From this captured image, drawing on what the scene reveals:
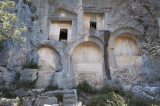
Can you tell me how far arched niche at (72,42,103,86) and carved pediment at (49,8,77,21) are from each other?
2.98m

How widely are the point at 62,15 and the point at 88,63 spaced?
5273 millimetres

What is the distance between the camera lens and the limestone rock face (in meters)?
10.4

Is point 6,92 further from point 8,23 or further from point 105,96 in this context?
point 105,96

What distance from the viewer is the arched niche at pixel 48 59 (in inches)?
439

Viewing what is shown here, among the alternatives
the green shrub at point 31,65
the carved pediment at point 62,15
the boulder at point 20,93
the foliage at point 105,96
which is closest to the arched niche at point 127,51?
the foliage at point 105,96

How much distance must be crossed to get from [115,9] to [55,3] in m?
5.67

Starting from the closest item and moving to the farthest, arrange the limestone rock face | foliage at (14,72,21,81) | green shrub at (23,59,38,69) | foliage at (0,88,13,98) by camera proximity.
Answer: foliage at (0,88,13,98), foliage at (14,72,21,81), green shrub at (23,59,38,69), the limestone rock face

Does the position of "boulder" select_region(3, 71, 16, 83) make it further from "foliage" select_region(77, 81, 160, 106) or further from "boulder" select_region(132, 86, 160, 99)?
"boulder" select_region(132, 86, 160, 99)

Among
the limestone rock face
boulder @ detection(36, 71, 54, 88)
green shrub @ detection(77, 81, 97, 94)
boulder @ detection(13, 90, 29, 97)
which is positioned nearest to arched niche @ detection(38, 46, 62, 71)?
the limestone rock face

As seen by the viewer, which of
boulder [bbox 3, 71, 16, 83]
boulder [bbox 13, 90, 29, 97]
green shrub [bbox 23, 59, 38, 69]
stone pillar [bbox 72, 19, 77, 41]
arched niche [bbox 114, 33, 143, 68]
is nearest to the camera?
boulder [bbox 13, 90, 29, 97]

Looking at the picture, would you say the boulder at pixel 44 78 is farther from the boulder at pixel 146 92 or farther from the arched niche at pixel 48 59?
the boulder at pixel 146 92

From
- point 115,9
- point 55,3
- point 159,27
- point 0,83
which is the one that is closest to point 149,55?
point 159,27

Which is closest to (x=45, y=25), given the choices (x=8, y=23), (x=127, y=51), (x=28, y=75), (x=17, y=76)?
(x=28, y=75)

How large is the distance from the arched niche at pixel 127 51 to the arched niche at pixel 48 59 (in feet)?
17.1
